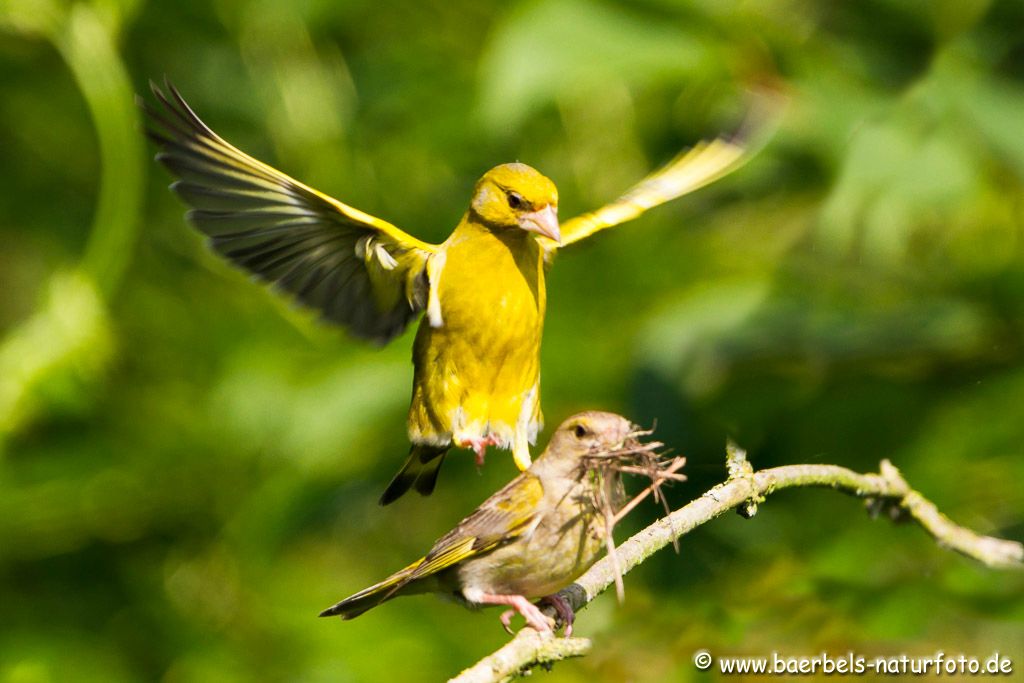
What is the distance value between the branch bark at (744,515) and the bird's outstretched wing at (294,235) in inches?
22.4

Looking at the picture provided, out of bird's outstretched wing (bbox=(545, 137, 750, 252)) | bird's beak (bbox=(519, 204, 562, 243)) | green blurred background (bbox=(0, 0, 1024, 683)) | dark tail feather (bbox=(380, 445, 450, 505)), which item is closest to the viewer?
bird's beak (bbox=(519, 204, 562, 243))

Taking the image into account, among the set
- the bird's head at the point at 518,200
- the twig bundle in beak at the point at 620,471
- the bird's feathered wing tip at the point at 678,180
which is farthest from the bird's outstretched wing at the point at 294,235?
the twig bundle in beak at the point at 620,471

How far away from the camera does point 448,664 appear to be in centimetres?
430

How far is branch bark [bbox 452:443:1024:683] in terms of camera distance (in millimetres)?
1946

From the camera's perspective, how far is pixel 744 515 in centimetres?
218

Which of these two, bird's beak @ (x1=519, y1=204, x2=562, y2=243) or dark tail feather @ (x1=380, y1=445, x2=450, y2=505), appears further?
dark tail feather @ (x1=380, y1=445, x2=450, y2=505)

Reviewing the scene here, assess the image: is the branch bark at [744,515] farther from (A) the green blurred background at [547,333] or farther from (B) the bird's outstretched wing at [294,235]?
(B) the bird's outstretched wing at [294,235]

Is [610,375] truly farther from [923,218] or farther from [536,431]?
[536,431]

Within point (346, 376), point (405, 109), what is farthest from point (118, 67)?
point (346, 376)

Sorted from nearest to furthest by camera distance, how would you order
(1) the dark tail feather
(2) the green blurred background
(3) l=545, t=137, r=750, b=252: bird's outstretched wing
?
1. (1) the dark tail feather
2. (3) l=545, t=137, r=750, b=252: bird's outstretched wing
3. (2) the green blurred background

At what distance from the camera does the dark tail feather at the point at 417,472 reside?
2367 mm

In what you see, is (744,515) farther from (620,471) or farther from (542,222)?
(542,222)

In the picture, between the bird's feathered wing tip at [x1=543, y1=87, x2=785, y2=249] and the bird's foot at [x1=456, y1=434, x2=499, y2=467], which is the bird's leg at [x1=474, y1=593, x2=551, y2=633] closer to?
the bird's foot at [x1=456, y1=434, x2=499, y2=467]

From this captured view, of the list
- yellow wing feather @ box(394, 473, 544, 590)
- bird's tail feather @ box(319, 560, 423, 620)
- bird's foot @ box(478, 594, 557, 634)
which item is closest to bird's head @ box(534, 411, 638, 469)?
yellow wing feather @ box(394, 473, 544, 590)
